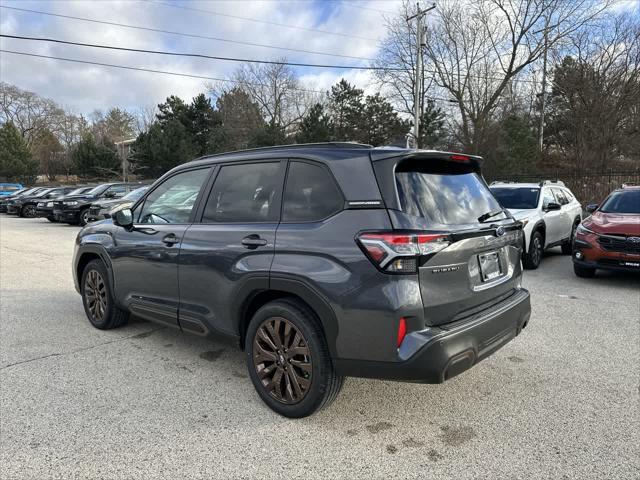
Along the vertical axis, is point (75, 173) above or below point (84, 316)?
above

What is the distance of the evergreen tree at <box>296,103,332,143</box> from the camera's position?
40475mm

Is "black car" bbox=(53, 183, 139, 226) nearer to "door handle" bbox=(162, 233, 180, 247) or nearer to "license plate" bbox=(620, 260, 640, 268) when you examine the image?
"door handle" bbox=(162, 233, 180, 247)

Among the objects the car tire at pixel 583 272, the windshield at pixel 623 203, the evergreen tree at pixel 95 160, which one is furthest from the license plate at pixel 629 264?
the evergreen tree at pixel 95 160

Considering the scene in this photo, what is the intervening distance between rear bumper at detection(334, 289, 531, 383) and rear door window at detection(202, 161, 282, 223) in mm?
1194

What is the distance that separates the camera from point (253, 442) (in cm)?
285

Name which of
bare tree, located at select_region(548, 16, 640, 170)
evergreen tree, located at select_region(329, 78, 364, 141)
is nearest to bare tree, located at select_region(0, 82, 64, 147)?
evergreen tree, located at select_region(329, 78, 364, 141)

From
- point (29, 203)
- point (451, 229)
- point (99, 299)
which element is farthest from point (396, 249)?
point (29, 203)

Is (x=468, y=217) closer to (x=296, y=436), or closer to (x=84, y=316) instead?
(x=296, y=436)

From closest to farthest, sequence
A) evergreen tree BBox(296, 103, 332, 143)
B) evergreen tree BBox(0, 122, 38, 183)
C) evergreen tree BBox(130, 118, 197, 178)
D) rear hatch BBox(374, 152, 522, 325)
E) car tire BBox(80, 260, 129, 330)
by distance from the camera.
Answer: rear hatch BBox(374, 152, 522, 325), car tire BBox(80, 260, 129, 330), evergreen tree BBox(296, 103, 332, 143), evergreen tree BBox(130, 118, 197, 178), evergreen tree BBox(0, 122, 38, 183)

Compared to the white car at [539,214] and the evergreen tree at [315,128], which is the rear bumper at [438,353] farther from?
the evergreen tree at [315,128]

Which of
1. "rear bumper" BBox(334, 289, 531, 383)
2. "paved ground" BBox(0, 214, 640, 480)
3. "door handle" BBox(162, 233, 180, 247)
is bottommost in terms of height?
"paved ground" BBox(0, 214, 640, 480)

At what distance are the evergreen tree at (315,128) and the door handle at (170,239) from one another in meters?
36.7

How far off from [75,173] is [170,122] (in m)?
21.7

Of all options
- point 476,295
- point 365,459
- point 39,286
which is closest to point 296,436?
point 365,459
